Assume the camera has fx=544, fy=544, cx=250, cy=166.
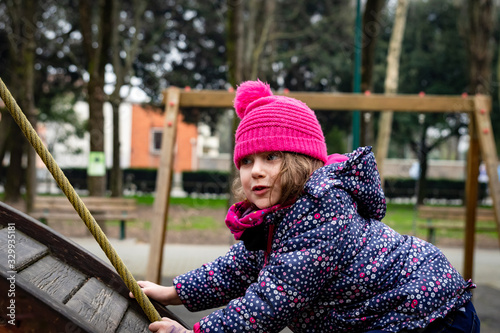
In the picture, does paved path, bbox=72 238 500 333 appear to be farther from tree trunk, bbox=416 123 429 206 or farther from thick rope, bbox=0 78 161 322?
tree trunk, bbox=416 123 429 206

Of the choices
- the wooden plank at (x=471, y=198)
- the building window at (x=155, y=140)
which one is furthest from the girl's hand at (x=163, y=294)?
the building window at (x=155, y=140)

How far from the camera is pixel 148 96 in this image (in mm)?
19375

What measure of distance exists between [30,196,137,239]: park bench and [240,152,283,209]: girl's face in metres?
7.72

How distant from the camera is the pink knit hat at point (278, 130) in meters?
1.96

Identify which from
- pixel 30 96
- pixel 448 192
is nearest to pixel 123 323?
pixel 30 96

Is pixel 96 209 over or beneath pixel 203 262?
over

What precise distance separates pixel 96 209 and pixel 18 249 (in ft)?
26.2

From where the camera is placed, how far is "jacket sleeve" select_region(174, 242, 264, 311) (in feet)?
7.02

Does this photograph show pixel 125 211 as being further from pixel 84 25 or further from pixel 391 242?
pixel 391 242

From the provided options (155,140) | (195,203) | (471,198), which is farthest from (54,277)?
(155,140)

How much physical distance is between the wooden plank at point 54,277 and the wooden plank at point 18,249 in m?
0.02

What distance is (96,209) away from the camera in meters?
9.46

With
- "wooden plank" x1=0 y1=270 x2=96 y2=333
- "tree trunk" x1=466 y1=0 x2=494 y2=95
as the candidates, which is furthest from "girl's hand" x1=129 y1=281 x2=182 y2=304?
"tree trunk" x1=466 y1=0 x2=494 y2=95

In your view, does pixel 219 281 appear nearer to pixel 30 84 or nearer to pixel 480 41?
pixel 30 84
